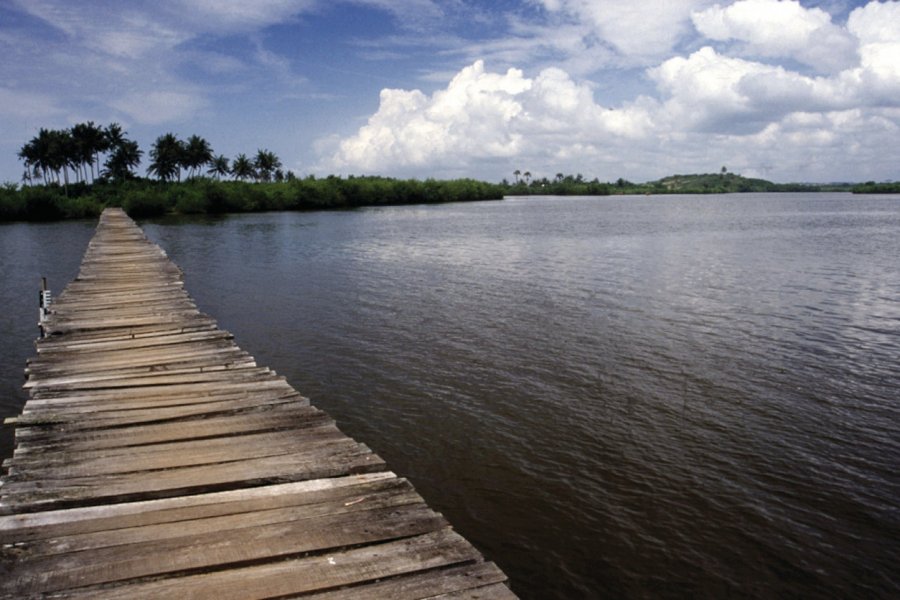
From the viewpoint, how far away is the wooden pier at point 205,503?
11.8ft

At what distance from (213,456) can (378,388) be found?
20.7ft

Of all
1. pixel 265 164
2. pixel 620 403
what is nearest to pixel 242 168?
pixel 265 164

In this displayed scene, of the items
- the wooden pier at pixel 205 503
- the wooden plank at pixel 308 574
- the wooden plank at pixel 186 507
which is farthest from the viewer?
the wooden plank at pixel 186 507

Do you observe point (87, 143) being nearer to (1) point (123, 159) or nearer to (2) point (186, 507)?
(1) point (123, 159)

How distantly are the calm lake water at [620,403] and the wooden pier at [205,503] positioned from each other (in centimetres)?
254

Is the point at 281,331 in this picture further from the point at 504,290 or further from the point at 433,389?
the point at 504,290

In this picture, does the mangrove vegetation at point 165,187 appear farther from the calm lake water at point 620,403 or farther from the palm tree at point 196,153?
the calm lake water at point 620,403

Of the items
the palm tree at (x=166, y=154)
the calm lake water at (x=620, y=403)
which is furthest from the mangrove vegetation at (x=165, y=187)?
the calm lake water at (x=620, y=403)

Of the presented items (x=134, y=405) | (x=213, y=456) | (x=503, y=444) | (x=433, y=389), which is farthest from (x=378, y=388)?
(x=213, y=456)

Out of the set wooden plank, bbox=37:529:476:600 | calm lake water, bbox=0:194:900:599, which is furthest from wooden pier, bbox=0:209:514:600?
calm lake water, bbox=0:194:900:599

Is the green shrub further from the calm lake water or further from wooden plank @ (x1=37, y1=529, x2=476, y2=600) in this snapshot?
wooden plank @ (x1=37, y1=529, x2=476, y2=600)

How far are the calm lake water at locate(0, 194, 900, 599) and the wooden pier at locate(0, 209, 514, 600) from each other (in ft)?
8.35

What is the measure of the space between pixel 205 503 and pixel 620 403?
7939mm

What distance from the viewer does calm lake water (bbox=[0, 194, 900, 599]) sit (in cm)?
671
